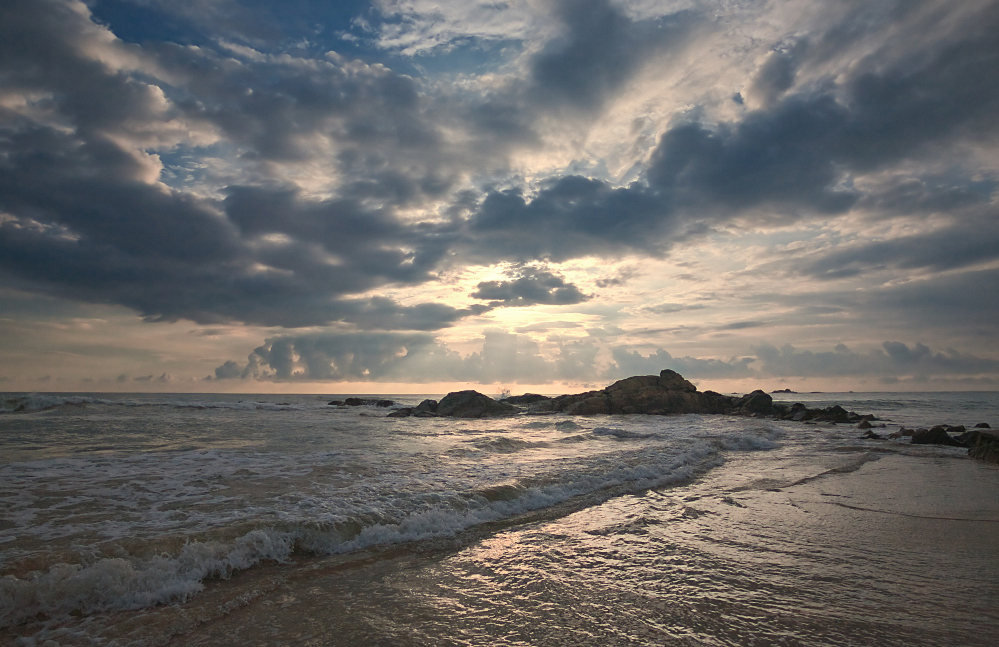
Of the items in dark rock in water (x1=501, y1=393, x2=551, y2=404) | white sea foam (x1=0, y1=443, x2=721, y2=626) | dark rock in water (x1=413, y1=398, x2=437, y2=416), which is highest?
dark rock in water (x1=501, y1=393, x2=551, y2=404)

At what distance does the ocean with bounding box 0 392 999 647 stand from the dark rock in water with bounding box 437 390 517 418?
23.6 m

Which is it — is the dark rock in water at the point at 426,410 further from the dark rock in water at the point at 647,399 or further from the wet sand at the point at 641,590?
the wet sand at the point at 641,590

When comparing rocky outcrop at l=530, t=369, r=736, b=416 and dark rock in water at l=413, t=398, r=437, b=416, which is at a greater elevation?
rocky outcrop at l=530, t=369, r=736, b=416

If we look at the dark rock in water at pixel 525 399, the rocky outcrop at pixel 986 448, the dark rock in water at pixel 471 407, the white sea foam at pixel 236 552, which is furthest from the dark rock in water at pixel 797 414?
the white sea foam at pixel 236 552

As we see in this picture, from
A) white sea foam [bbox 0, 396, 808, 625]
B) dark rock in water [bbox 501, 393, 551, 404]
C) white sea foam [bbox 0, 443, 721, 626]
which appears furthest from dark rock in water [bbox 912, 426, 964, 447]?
dark rock in water [bbox 501, 393, 551, 404]

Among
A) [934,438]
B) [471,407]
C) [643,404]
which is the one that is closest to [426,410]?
[471,407]

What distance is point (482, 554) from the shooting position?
630 centimetres

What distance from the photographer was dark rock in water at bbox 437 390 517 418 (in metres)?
36.2

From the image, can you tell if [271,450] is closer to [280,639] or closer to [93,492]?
[93,492]

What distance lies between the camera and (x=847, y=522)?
24.8 feet

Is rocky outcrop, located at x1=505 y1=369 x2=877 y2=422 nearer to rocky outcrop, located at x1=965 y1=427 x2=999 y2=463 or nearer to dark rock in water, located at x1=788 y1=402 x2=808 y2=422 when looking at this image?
dark rock in water, located at x1=788 y1=402 x2=808 y2=422

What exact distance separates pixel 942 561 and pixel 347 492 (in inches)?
349

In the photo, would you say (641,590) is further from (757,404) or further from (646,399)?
(757,404)

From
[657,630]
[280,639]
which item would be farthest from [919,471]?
[280,639]
